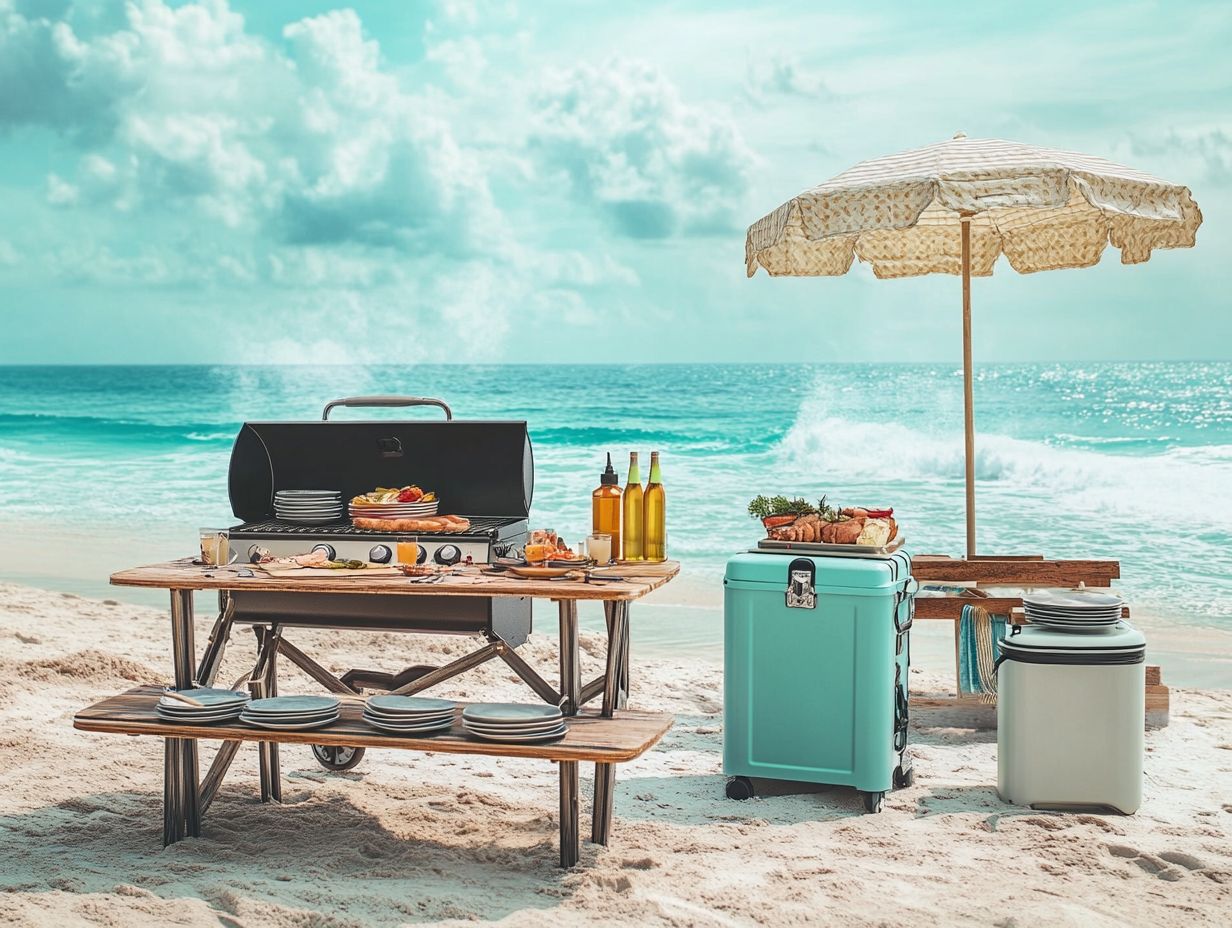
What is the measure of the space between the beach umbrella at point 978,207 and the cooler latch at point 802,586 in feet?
3.81

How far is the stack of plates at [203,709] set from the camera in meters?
3.42

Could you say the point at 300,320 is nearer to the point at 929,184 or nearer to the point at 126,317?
the point at 126,317

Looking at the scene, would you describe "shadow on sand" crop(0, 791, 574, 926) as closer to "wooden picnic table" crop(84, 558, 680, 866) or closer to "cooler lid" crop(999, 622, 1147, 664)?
"wooden picnic table" crop(84, 558, 680, 866)

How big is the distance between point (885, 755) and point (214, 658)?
2163mm

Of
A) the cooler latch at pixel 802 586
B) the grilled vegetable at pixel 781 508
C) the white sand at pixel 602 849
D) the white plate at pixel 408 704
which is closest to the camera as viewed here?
the white sand at pixel 602 849

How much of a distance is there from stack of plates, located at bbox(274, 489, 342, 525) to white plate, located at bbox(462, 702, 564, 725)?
110 cm

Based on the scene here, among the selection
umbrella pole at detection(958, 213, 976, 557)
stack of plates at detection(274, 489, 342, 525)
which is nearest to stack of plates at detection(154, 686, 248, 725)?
stack of plates at detection(274, 489, 342, 525)

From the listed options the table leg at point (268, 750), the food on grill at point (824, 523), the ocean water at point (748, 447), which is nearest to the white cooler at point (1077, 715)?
the food on grill at point (824, 523)

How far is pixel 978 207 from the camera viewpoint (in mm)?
4418

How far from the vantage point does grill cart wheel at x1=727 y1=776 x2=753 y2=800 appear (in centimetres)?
423

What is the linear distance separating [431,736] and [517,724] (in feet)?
0.83

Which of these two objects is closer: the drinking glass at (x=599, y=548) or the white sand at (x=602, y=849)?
the white sand at (x=602, y=849)

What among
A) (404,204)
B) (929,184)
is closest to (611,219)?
(404,204)

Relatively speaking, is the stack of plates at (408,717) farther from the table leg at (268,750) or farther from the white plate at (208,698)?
the table leg at (268,750)
